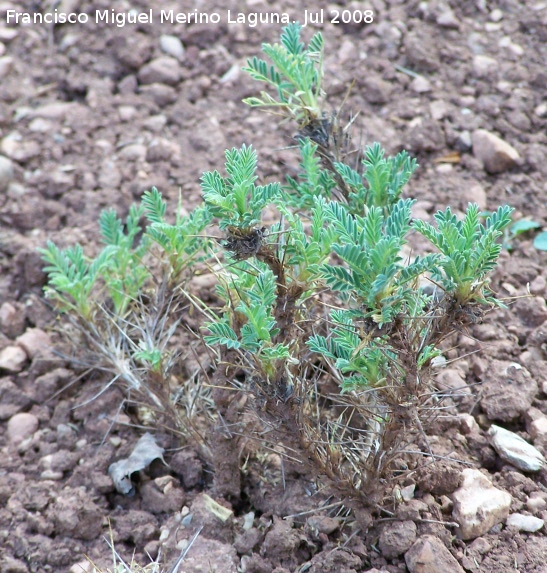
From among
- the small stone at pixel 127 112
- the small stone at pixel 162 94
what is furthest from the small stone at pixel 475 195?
the small stone at pixel 127 112

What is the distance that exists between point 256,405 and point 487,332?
1.03m

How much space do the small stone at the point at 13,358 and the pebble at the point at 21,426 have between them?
22 cm

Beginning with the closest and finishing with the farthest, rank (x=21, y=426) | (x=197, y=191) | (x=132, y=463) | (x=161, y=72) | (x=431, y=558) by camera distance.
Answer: (x=431, y=558) → (x=132, y=463) → (x=21, y=426) → (x=197, y=191) → (x=161, y=72)

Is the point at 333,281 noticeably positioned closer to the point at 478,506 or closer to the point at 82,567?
the point at 478,506

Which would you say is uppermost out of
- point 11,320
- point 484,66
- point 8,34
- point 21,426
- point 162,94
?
point 484,66

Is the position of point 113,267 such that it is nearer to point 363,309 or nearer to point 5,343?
point 5,343

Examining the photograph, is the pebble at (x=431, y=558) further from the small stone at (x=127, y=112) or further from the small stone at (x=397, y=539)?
the small stone at (x=127, y=112)

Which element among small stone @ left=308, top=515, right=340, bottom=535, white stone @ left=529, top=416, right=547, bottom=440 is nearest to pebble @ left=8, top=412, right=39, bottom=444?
small stone @ left=308, top=515, right=340, bottom=535

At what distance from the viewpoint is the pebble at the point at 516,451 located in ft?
6.76

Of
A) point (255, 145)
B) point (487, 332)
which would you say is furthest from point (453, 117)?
point (487, 332)

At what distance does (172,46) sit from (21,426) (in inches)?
86.1

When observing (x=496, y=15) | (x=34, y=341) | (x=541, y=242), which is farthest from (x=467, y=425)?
(x=496, y=15)

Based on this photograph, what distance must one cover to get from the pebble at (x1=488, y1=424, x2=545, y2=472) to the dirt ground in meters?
0.03

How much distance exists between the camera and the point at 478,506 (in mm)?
1951
